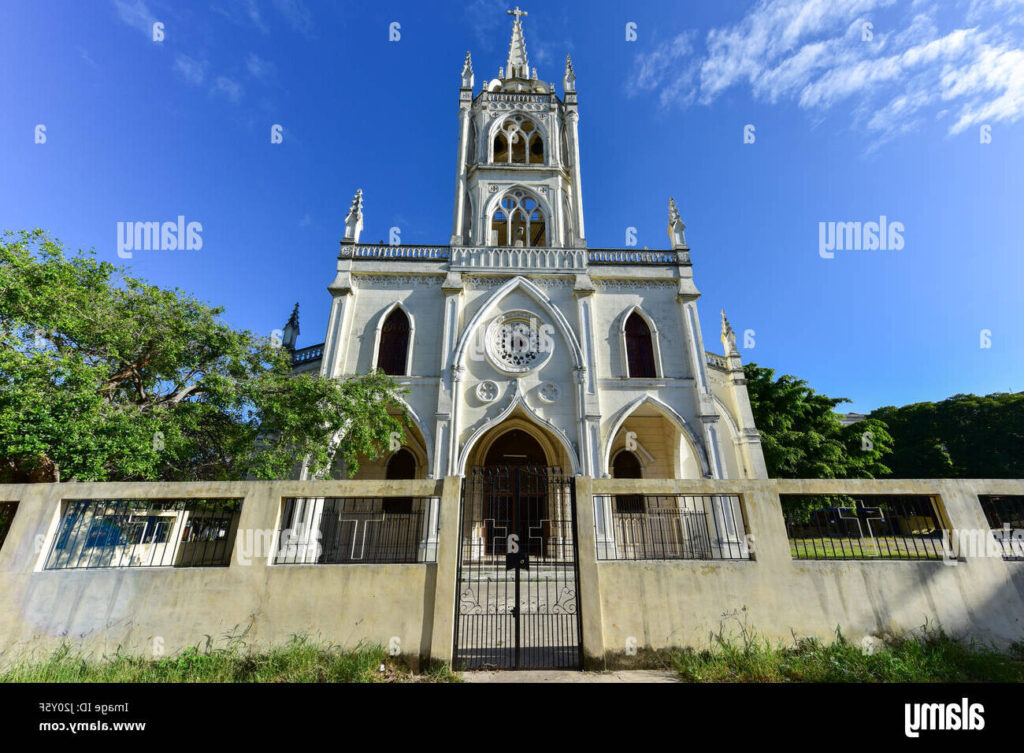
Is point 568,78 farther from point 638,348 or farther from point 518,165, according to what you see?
point 638,348

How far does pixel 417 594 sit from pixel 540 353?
9.85m

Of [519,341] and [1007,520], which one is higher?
[519,341]

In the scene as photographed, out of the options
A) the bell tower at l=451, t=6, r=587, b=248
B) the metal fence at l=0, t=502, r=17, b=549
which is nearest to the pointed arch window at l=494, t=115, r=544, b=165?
the bell tower at l=451, t=6, r=587, b=248

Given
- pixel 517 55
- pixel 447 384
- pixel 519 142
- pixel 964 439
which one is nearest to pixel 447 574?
pixel 447 384

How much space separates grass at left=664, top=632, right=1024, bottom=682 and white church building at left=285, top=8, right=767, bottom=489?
732 centimetres

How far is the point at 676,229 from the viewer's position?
16.0 metres

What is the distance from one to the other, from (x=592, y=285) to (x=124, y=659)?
A: 14.0 m

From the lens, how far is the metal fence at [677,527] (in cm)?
598

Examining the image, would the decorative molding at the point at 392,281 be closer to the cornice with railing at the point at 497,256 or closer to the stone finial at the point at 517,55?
the cornice with railing at the point at 497,256

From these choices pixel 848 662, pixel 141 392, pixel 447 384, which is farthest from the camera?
pixel 447 384

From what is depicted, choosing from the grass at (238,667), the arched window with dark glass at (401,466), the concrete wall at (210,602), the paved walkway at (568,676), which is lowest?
the paved walkway at (568,676)

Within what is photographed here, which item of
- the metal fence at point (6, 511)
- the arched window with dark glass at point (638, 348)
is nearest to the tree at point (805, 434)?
the arched window with dark glass at point (638, 348)

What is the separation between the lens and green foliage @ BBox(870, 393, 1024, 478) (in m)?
25.1

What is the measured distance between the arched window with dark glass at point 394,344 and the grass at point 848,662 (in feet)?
37.3
